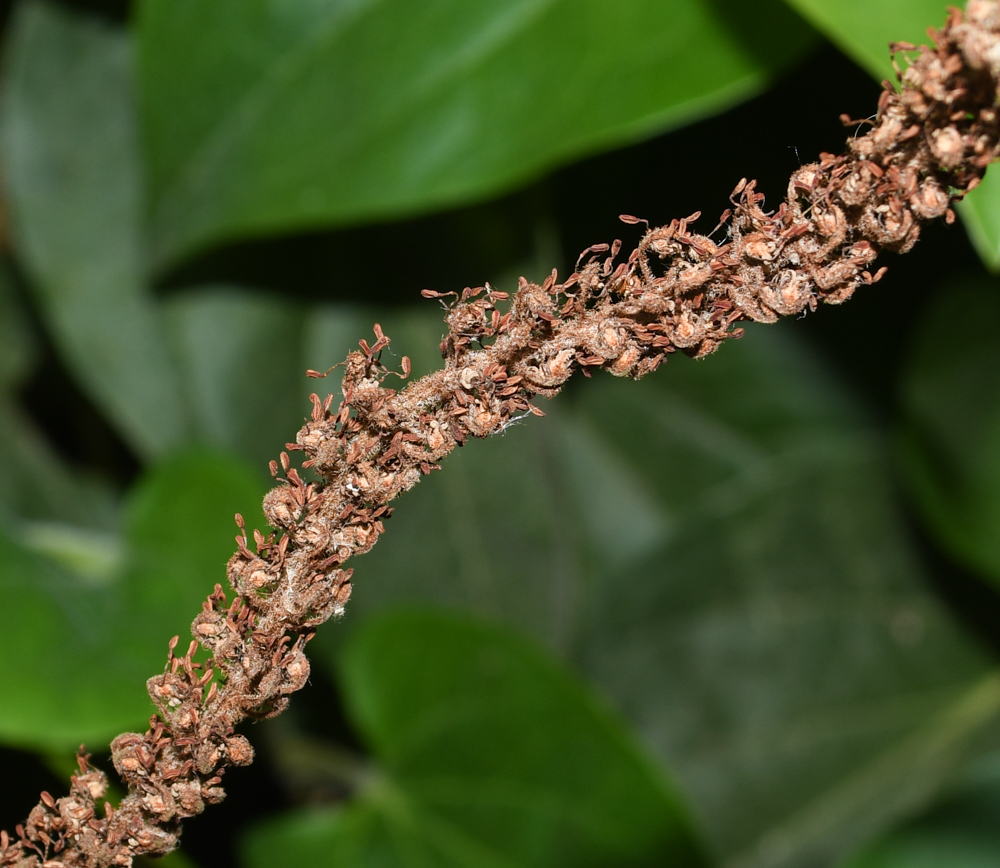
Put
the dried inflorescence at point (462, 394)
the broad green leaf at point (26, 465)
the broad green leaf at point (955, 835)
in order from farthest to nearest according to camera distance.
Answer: the broad green leaf at point (26, 465), the broad green leaf at point (955, 835), the dried inflorescence at point (462, 394)

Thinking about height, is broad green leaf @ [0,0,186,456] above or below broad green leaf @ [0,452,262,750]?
above

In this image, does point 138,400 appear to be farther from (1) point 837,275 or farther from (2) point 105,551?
(1) point 837,275

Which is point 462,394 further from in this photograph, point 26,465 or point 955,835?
point 26,465

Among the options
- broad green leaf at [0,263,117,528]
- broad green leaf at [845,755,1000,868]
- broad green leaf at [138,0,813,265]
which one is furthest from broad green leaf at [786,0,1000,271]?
broad green leaf at [0,263,117,528]

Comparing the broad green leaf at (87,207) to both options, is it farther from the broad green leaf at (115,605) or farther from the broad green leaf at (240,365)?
the broad green leaf at (115,605)

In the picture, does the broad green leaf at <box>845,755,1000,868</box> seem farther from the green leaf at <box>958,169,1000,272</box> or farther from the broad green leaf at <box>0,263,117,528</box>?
the broad green leaf at <box>0,263,117,528</box>

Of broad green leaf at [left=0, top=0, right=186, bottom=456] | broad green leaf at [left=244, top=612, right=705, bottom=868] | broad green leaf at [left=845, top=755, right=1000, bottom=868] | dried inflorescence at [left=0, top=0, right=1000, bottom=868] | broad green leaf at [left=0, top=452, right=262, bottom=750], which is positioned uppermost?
broad green leaf at [left=0, top=0, right=186, bottom=456]

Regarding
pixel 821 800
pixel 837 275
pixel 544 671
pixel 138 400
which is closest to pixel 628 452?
pixel 544 671

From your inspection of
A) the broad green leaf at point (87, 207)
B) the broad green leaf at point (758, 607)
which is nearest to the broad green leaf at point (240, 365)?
the broad green leaf at point (87, 207)
